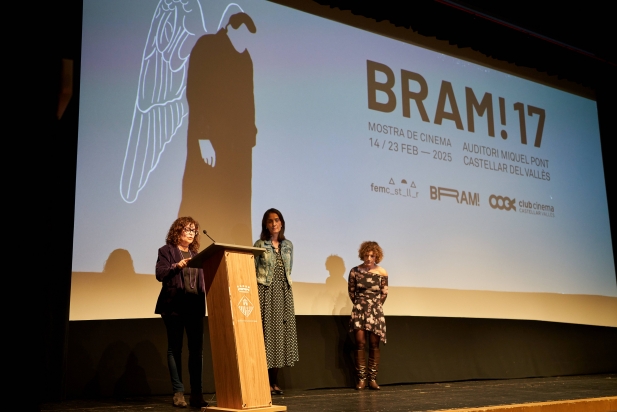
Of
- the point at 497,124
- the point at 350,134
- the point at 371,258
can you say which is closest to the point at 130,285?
the point at 371,258

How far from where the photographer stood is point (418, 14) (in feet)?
18.7

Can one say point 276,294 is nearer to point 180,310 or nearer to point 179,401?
point 180,310

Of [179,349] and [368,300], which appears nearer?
[179,349]

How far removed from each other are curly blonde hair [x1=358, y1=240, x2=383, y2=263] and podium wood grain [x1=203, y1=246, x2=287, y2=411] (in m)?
1.90

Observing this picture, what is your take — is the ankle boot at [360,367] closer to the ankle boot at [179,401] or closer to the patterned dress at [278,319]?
the patterned dress at [278,319]

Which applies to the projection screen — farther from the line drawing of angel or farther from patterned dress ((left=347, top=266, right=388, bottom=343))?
patterned dress ((left=347, top=266, right=388, bottom=343))

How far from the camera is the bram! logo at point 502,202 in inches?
237

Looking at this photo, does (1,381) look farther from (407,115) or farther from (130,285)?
(407,115)

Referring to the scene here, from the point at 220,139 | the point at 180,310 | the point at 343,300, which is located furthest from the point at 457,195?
the point at 180,310

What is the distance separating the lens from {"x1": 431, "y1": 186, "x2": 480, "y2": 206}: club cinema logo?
5664 millimetres

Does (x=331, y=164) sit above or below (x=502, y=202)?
above

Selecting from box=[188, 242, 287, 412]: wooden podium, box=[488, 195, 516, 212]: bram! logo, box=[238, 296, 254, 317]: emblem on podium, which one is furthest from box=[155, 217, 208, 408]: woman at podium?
box=[488, 195, 516, 212]: bram! logo

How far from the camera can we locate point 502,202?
6086mm

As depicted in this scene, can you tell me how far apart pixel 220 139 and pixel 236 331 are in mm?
2047
